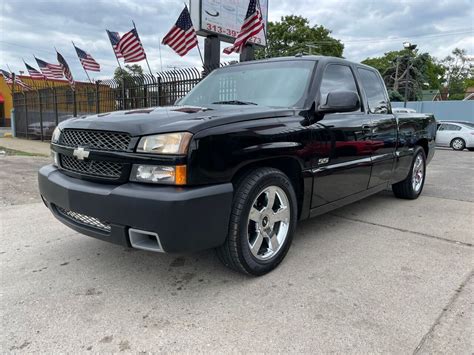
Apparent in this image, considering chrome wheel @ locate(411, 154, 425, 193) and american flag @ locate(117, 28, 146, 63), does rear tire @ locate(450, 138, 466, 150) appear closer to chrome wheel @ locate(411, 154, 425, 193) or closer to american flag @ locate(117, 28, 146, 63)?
chrome wheel @ locate(411, 154, 425, 193)

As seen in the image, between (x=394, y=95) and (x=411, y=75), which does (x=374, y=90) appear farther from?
(x=411, y=75)

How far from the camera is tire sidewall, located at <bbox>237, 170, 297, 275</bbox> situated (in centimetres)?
268

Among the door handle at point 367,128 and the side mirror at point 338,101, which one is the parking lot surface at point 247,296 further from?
the side mirror at point 338,101

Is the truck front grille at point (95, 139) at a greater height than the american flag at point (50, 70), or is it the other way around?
the american flag at point (50, 70)

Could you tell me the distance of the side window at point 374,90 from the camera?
4.48 meters

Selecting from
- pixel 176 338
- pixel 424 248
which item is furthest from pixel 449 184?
pixel 176 338

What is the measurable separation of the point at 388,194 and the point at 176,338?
493 centimetres

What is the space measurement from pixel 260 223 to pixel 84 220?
132cm

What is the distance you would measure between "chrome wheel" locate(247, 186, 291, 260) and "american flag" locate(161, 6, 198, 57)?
23.5ft

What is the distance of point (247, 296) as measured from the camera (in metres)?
2.64

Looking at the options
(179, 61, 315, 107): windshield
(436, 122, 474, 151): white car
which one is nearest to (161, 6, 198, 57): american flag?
(179, 61, 315, 107): windshield

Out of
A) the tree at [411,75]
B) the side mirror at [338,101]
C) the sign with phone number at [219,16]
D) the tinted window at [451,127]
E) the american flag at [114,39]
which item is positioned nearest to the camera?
the side mirror at [338,101]

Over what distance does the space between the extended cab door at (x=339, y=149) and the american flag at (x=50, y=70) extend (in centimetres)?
1523

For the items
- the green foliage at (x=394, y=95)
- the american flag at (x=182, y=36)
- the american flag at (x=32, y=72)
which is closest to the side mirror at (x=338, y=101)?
the american flag at (x=182, y=36)
